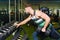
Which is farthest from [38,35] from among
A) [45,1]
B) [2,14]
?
[45,1]

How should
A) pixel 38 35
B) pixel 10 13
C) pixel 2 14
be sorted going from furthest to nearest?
pixel 10 13 < pixel 2 14 < pixel 38 35

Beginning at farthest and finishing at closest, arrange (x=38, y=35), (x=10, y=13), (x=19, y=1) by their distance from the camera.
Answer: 1. (x=19, y=1)
2. (x=10, y=13)
3. (x=38, y=35)

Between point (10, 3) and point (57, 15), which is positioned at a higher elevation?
point (10, 3)

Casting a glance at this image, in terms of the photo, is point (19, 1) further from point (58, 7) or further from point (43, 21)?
point (43, 21)

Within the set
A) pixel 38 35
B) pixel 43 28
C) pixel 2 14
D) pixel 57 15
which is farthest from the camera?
pixel 57 15

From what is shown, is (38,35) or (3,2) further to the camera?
(3,2)

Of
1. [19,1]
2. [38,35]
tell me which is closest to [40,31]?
[38,35]

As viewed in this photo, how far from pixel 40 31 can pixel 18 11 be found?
4.25m

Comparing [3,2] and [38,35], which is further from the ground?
[3,2]

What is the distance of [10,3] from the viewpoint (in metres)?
7.24

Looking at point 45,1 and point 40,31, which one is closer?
point 40,31

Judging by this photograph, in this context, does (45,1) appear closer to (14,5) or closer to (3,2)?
(14,5)

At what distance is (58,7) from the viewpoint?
7824 mm

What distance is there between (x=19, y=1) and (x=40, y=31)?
14.8ft
